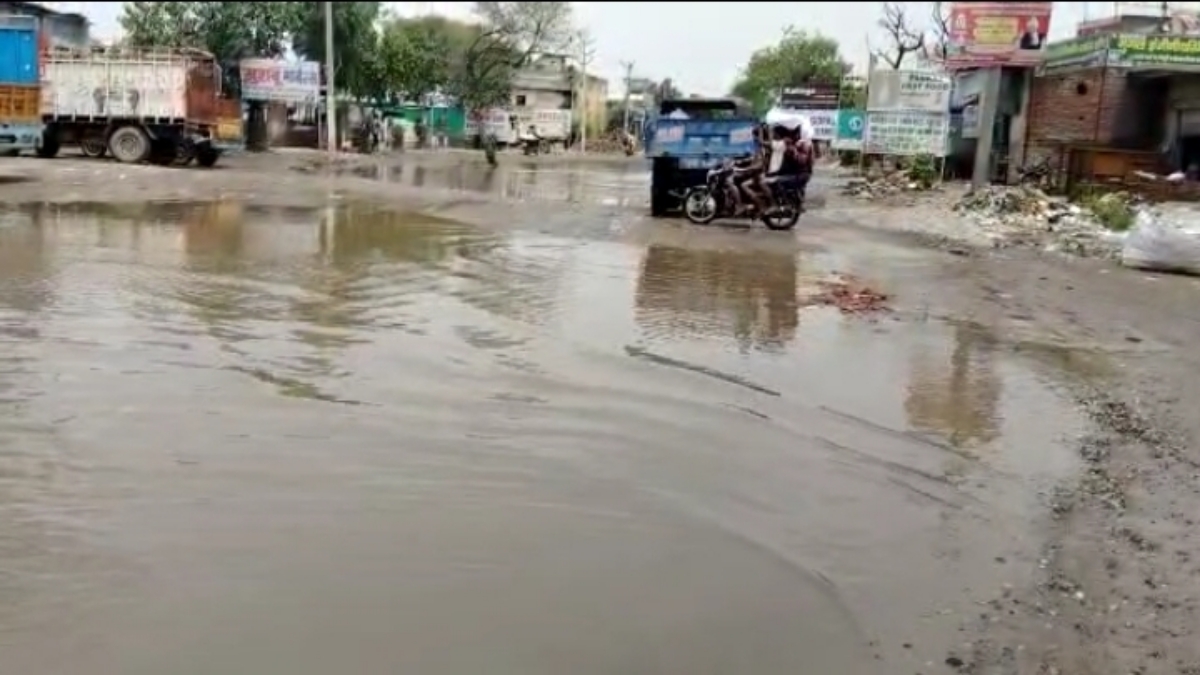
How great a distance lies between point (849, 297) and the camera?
1153cm

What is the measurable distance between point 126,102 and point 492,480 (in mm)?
25773

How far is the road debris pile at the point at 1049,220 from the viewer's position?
1686 cm

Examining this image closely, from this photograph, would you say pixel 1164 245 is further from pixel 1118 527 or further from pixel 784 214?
pixel 1118 527

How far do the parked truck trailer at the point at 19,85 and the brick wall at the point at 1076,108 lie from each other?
73.2ft

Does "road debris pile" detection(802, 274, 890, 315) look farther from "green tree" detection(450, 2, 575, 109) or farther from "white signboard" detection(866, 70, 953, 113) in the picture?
"green tree" detection(450, 2, 575, 109)

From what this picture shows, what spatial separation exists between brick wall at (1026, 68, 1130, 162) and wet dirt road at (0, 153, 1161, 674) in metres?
18.0

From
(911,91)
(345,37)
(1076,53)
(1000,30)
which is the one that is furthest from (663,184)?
(345,37)

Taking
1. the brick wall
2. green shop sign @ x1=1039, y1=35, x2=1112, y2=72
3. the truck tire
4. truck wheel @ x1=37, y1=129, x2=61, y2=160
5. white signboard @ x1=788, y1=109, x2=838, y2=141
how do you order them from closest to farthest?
the truck tire
green shop sign @ x1=1039, y1=35, x2=1112, y2=72
the brick wall
truck wheel @ x1=37, y1=129, x2=61, y2=160
white signboard @ x1=788, y1=109, x2=838, y2=141

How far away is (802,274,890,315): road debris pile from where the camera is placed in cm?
1095

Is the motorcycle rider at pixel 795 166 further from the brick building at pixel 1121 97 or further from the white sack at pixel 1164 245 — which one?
the brick building at pixel 1121 97

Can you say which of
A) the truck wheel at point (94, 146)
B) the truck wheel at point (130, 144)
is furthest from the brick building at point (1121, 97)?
the truck wheel at point (94, 146)

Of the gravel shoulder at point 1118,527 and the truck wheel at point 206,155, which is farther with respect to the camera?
the truck wheel at point 206,155

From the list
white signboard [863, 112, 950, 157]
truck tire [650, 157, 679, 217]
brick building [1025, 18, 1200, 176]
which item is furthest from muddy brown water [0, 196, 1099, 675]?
white signboard [863, 112, 950, 157]

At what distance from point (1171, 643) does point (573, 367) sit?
14.6 ft
